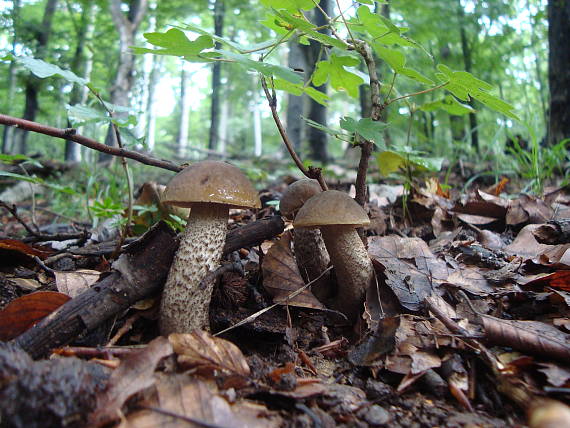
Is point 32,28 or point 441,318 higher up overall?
point 32,28

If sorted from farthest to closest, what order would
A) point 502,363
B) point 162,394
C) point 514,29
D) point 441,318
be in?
point 514,29
point 441,318
point 502,363
point 162,394

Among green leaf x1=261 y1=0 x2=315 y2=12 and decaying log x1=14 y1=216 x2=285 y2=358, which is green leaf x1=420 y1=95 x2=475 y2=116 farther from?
decaying log x1=14 y1=216 x2=285 y2=358

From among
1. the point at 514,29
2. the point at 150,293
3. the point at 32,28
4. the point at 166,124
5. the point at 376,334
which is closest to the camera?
the point at 376,334

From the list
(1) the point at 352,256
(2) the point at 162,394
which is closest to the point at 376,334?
(1) the point at 352,256

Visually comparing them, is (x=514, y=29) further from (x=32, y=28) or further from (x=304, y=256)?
(x=32, y=28)

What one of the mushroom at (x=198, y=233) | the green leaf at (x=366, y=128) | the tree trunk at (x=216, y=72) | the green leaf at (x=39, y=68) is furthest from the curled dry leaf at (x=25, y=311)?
the tree trunk at (x=216, y=72)

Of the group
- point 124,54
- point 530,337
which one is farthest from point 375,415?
point 124,54

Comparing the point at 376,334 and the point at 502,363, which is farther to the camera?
the point at 376,334

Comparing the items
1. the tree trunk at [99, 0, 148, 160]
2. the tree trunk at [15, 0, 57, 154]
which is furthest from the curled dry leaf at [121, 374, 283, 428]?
the tree trunk at [15, 0, 57, 154]
